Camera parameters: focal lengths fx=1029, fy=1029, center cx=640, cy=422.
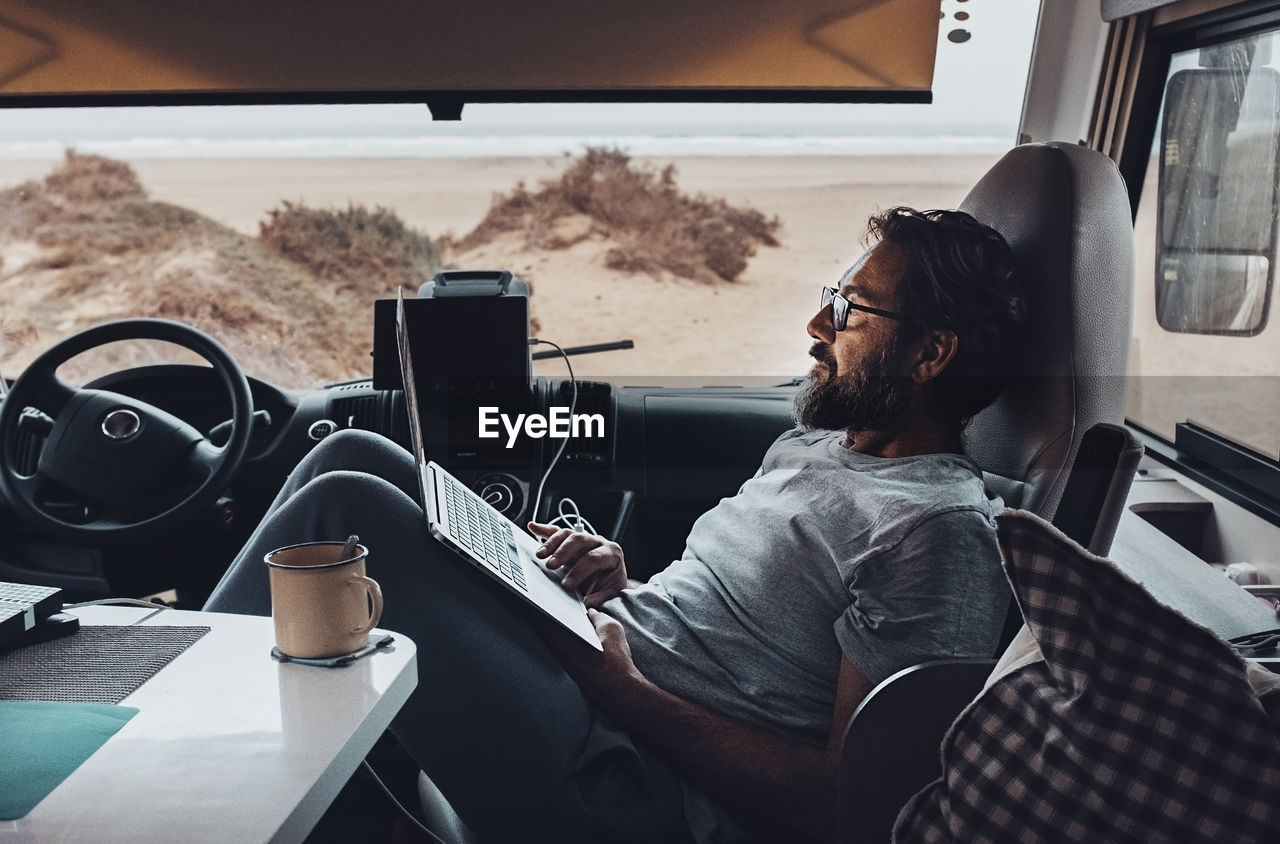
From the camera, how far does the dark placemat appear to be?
0.86 m

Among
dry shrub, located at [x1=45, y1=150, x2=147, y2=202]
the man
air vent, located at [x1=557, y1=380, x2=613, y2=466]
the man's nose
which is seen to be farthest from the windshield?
the man

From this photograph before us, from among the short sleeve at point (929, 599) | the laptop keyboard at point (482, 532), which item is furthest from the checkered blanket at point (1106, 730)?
the laptop keyboard at point (482, 532)

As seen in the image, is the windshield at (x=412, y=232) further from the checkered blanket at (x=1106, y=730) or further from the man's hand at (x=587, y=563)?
the checkered blanket at (x=1106, y=730)

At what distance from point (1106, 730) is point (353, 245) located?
4.80 m

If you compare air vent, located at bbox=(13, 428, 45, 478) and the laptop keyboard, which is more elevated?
the laptop keyboard

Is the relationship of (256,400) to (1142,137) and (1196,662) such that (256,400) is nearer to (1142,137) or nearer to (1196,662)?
(1196,662)

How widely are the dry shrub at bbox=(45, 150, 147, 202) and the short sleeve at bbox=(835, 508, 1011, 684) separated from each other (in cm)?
548

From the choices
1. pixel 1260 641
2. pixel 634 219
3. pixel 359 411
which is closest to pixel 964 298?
pixel 1260 641

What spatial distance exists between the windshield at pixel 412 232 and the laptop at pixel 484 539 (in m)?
3.16

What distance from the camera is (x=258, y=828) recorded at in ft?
2.09

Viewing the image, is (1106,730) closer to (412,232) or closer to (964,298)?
(964,298)

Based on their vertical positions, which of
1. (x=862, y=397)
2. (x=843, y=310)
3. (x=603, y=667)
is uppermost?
(x=843, y=310)

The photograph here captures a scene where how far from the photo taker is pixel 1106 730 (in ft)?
2.50

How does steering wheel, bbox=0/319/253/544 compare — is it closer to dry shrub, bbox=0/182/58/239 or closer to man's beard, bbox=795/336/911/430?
man's beard, bbox=795/336/911/430
